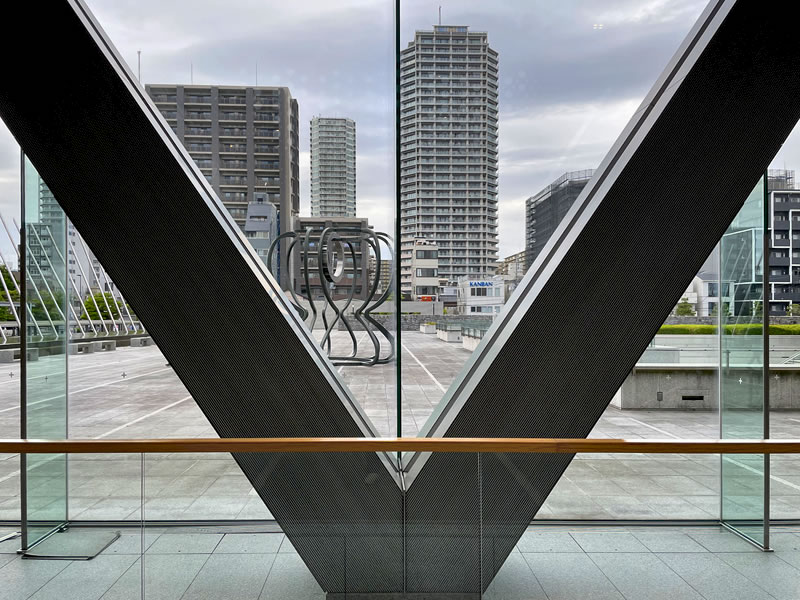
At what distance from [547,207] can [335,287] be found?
1.38 m

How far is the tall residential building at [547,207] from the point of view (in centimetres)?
332

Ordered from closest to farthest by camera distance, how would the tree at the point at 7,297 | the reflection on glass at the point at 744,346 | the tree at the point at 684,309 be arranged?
1. the reflection on glass at the point at 744,346
2. the tree at the point at 684,309
3. the tree at the point at 7,297

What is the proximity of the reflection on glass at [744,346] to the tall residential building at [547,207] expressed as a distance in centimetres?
97

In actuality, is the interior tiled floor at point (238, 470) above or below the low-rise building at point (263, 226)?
below

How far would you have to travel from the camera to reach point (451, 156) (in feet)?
11.6

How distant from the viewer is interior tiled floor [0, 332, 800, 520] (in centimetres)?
221

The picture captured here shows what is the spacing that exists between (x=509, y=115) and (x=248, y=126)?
1596 mm

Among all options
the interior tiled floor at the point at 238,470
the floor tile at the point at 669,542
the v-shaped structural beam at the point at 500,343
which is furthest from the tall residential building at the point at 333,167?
the floor tile at the point at 669,542

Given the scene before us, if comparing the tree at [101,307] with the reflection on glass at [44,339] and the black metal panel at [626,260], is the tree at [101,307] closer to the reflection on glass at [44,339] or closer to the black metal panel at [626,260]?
the reflection on glass at [44,339]

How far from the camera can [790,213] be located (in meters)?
3.60

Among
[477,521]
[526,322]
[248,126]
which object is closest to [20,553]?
[477,521]

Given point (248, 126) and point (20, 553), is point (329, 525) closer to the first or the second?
point (20, 553)

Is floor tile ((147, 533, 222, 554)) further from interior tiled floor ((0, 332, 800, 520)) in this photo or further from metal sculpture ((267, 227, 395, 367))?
metal sculpture ((267, 227, 395, 367))

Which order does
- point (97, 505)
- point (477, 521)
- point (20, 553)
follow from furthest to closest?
point (97, 505), point (477, 521), point (20, 553)
